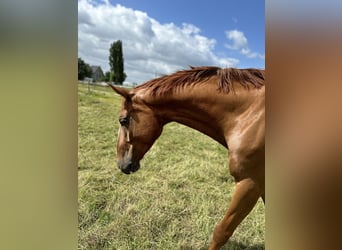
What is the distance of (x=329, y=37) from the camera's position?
0.45 metres

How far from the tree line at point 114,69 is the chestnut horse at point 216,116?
5 centimetres

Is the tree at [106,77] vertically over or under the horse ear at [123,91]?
over

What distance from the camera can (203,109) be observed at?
1.13m

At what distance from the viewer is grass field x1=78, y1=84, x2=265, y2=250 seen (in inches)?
46.1

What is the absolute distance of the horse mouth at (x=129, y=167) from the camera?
1.19m

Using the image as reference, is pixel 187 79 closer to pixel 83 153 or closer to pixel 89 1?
pixel 89 1

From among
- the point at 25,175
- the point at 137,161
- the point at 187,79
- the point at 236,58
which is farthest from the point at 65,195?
the point at 236,58

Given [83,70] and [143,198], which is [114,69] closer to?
[83,70]

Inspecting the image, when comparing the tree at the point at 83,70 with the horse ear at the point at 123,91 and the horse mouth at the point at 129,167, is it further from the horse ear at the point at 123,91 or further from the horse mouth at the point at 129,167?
the horse mouth at the point at 129,167

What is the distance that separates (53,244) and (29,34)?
0.54 meters

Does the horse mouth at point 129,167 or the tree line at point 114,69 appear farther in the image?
the horse mouth at point 129,167

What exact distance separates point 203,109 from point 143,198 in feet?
1.61

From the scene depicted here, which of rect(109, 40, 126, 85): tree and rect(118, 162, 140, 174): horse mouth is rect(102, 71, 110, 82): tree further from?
rect(118, 162, 140, 174): horse mouth

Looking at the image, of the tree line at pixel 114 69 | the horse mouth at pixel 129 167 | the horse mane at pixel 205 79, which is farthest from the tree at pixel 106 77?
the horse mouth at pixel 129 167
